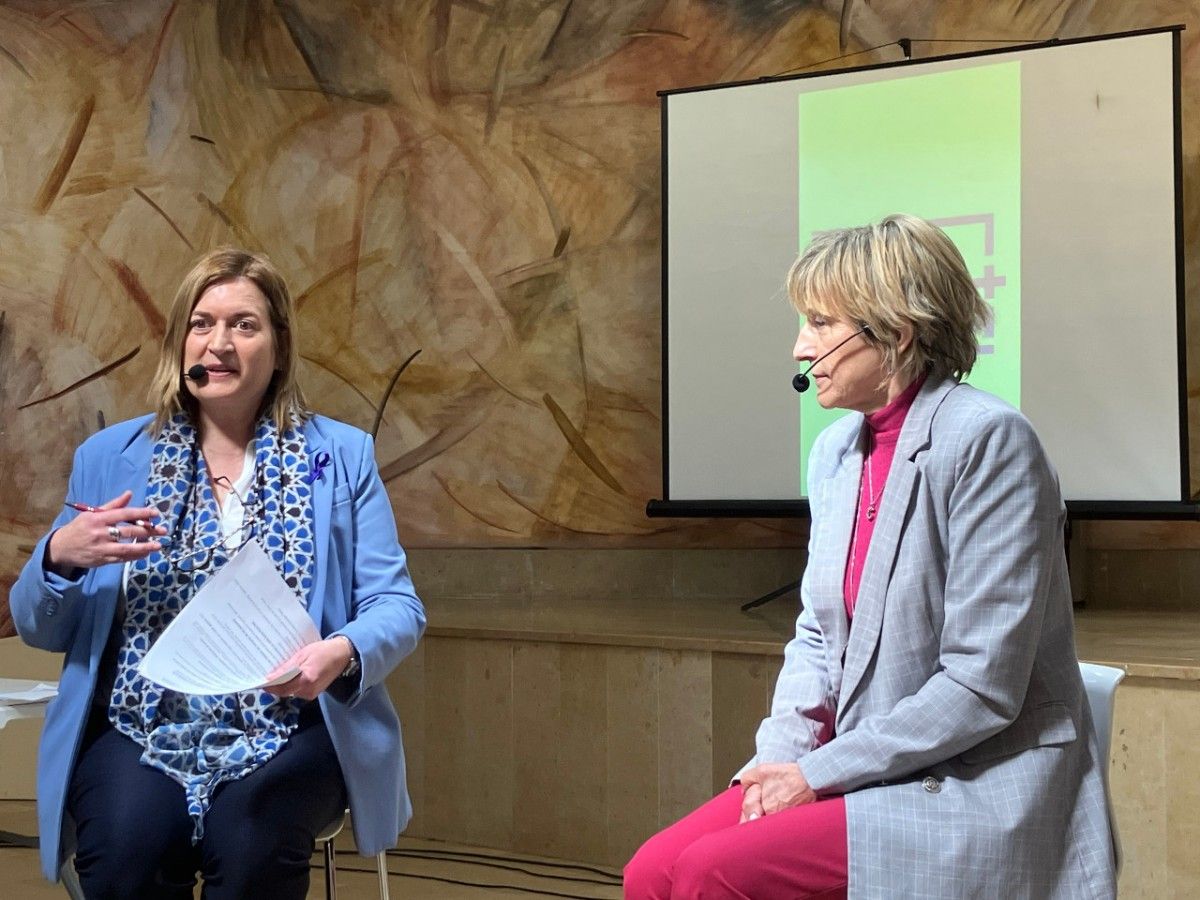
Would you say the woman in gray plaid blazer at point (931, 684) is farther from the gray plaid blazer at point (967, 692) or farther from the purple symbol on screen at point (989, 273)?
the purple symbol on screen at point (989, 273)

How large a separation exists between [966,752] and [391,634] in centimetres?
97

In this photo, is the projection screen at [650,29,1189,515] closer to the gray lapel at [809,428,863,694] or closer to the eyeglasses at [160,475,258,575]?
the gray lapel at [809,428,863,694]

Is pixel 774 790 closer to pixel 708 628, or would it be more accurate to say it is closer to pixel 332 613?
pixel 332 613

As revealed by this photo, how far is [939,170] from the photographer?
4562mm

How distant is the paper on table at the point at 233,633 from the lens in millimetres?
2043

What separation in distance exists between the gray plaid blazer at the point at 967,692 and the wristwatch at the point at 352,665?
77cm

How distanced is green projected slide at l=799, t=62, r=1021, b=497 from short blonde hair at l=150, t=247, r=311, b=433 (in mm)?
2524

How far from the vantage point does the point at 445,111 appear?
5488 mm

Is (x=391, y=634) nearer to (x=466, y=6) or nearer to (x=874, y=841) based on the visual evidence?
(x=874, y=841)

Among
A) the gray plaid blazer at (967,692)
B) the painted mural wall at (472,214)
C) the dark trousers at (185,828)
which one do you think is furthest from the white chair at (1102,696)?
the painted mural wall at (472,214)

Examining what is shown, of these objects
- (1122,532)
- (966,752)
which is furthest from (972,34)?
(966,752)

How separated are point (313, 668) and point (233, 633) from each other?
0.44ft

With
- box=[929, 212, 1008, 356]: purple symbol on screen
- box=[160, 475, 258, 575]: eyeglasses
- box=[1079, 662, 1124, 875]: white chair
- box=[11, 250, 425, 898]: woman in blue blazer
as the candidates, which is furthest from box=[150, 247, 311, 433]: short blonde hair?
box=[929, 212, 1008, 356]: purple symbol on screen

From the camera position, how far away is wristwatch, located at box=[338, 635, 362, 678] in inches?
88.4
